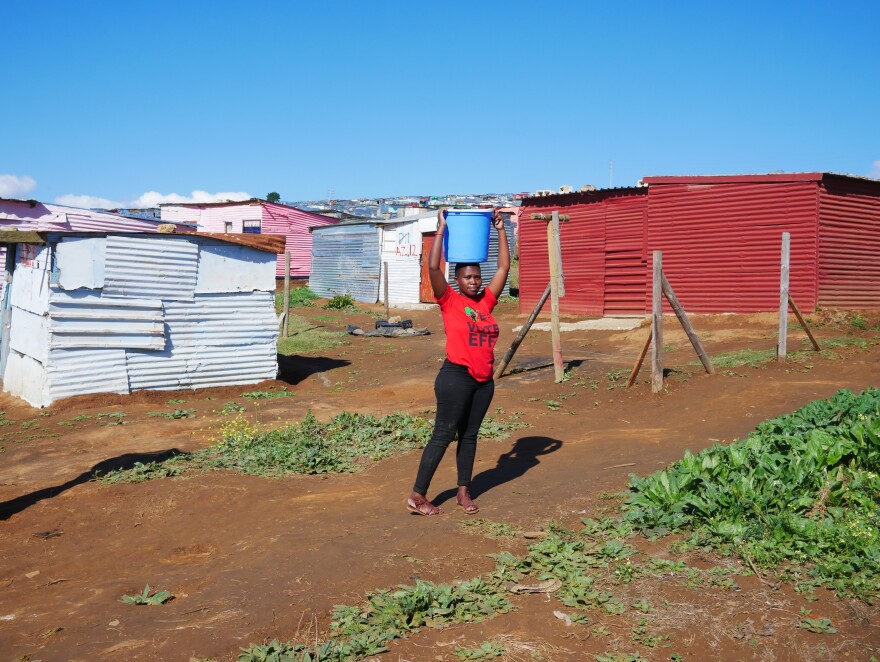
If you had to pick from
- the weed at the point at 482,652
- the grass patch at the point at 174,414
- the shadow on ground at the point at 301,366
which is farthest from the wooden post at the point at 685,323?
the weed at the point at 482,652

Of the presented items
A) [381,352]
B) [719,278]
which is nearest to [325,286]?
[381,352]

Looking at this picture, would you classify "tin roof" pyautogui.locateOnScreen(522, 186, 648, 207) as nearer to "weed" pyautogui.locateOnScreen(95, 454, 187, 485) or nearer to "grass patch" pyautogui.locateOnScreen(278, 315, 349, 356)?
"grass patch" pyautogui.locateOnScreen(278, 315, 349, 356)

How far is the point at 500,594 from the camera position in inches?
169

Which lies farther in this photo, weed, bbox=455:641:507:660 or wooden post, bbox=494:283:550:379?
wooden post, bbox=494:283:550:379

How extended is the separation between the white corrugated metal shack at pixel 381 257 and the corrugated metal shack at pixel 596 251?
13.6ft

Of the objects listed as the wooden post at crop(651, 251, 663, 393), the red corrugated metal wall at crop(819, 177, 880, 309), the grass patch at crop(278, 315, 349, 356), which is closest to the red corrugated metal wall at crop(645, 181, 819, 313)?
the red corrugated metal wall at crop(819, 177, 880, 309)

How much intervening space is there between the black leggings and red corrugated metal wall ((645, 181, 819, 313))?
15.4 meters

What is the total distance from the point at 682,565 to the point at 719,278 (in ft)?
56.5

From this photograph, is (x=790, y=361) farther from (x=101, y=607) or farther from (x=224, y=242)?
(x=101, y=607)

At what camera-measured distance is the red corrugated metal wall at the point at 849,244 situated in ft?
61.9

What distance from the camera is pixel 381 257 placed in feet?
108

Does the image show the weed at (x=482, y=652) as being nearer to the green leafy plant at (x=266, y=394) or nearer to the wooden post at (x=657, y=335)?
the wooden post at (x=657, y=335)

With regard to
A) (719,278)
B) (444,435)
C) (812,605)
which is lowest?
(812,605)

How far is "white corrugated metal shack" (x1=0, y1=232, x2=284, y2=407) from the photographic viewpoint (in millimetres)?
12258
